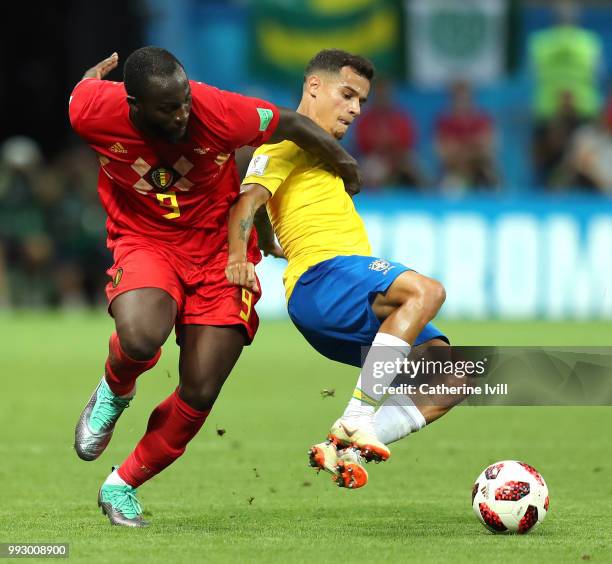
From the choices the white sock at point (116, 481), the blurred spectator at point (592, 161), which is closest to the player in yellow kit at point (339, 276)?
the white sock at point (116, 481)

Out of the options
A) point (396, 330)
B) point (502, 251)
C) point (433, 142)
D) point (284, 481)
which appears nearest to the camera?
point (396, 330)

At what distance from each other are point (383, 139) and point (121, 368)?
13638mm

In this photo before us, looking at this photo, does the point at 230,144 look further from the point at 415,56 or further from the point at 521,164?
the point at 521,164

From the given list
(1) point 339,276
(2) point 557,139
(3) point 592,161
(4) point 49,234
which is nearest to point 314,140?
(1) point 339,276

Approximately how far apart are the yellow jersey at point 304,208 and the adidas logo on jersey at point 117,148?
2.34 feet

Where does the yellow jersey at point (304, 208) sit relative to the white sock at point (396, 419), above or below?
above

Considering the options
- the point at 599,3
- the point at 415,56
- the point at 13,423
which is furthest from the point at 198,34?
the point at 13,423

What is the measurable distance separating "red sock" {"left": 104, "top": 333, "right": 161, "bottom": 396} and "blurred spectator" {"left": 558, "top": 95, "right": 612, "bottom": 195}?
13370mm

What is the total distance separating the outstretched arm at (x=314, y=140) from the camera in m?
6.95

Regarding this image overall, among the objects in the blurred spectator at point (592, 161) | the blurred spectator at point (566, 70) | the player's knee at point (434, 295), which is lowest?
the blurred spectator at point (592, 161)

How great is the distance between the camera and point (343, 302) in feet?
22.5

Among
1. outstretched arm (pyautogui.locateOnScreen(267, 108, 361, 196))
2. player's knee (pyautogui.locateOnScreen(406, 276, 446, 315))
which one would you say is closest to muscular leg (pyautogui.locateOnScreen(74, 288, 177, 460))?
outstretched arm (pyautogui.locateOnScreen(267, 108, 361, 196))

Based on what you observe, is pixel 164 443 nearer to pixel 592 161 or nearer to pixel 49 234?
pixel 592 161

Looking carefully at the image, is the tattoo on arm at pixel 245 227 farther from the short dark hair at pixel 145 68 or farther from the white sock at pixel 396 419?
the white sock at pixel 396 419
